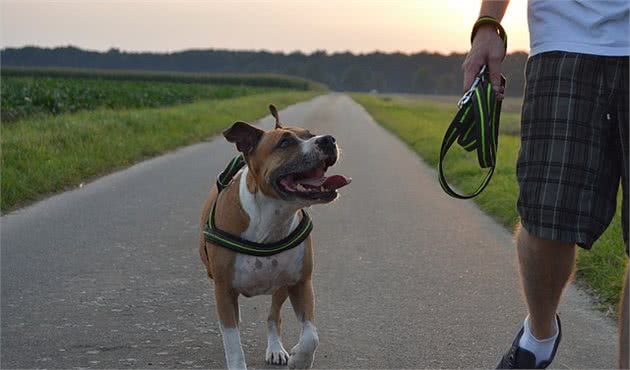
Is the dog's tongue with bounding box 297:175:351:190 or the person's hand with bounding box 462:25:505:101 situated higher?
the person's hand with bounding box 462:25:505:101

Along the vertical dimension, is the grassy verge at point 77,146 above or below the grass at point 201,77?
above

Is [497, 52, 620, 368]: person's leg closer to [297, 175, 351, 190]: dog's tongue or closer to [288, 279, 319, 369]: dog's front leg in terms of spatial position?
[297, 175, 351, 190]: dog's tongue

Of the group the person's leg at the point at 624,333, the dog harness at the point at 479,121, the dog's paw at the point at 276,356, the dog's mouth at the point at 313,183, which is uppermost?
the dog harness at the point at 479,121

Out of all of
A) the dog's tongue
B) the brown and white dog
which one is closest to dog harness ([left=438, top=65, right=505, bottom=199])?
the dog's tongue

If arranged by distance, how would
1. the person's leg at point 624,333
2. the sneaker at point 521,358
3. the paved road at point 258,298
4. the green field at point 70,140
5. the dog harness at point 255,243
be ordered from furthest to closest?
1. the green field at point 70,140
2. the paved road at point 258,298
3. the dog harness at point 255,243
4. the sneaker at point 521,358
5. the person's leg at point 624,333

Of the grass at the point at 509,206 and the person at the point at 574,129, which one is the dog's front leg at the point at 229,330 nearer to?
the person at the point at 574,129

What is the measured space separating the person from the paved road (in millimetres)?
1394

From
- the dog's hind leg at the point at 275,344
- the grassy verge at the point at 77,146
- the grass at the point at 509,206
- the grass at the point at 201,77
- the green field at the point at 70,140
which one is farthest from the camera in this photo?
the grass at the point at 201,77

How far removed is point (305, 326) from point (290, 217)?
49cm

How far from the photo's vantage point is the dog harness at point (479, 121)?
334cm

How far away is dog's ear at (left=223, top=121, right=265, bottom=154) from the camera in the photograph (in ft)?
12.9

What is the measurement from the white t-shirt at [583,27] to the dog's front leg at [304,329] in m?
1.51

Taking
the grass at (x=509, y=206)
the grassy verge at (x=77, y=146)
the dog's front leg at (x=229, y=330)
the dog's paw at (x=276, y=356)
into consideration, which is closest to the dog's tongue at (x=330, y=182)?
the dog's front leg at (x=229, y=330)

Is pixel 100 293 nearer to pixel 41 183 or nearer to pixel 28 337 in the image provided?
pixel 28 337
